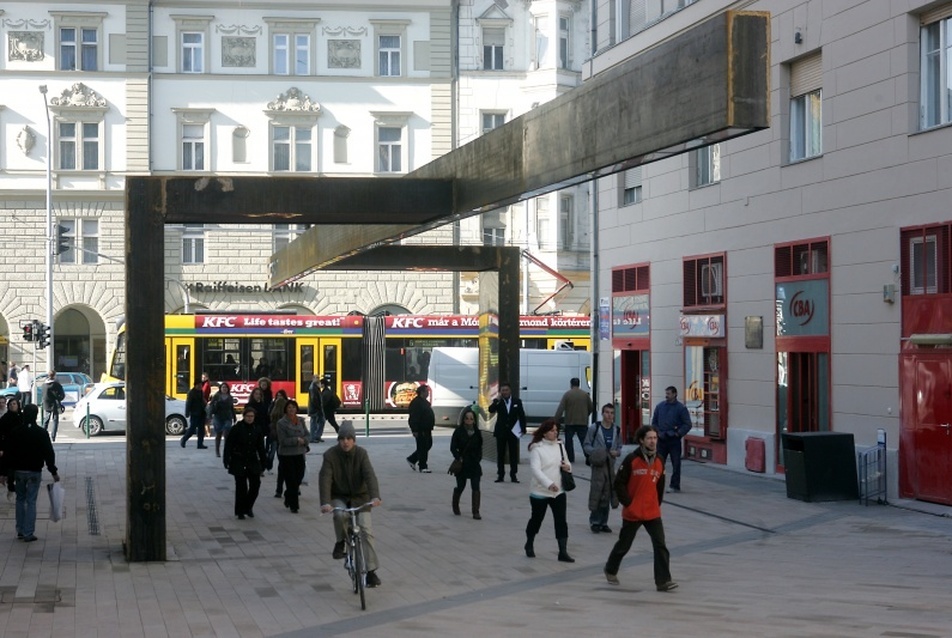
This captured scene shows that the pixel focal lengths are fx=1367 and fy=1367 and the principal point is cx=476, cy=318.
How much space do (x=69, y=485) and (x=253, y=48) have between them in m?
33.1

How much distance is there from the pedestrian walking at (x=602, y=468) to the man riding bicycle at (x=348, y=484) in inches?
130

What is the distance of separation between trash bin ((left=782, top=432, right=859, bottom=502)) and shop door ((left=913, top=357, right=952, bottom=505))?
3.42 ft

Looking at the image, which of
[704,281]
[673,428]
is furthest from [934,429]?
[704,281]

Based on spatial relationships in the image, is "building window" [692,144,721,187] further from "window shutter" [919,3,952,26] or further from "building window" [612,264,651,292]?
"window shutter" [919,3,952,26]

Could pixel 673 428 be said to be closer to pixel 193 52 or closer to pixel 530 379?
pixel 530 379

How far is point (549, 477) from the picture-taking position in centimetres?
1392

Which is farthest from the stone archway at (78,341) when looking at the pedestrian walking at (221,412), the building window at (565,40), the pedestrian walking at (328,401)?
the pedestrian walking at (221,412)

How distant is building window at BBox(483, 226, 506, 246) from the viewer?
5325cm

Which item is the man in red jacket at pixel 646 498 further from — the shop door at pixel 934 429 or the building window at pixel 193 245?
the building window at pixel 193 245

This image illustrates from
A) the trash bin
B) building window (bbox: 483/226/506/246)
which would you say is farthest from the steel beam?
building window (bbox: 483/226/506/246)

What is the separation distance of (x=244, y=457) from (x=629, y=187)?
13.9 m

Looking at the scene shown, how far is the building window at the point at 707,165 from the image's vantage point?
25062 mm

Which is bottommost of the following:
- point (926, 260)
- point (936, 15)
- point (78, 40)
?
point (926, 260)

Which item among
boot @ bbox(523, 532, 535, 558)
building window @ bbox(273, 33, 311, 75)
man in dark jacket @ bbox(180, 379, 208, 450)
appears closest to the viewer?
boot @ bbox(523, 532, 535, 558)
